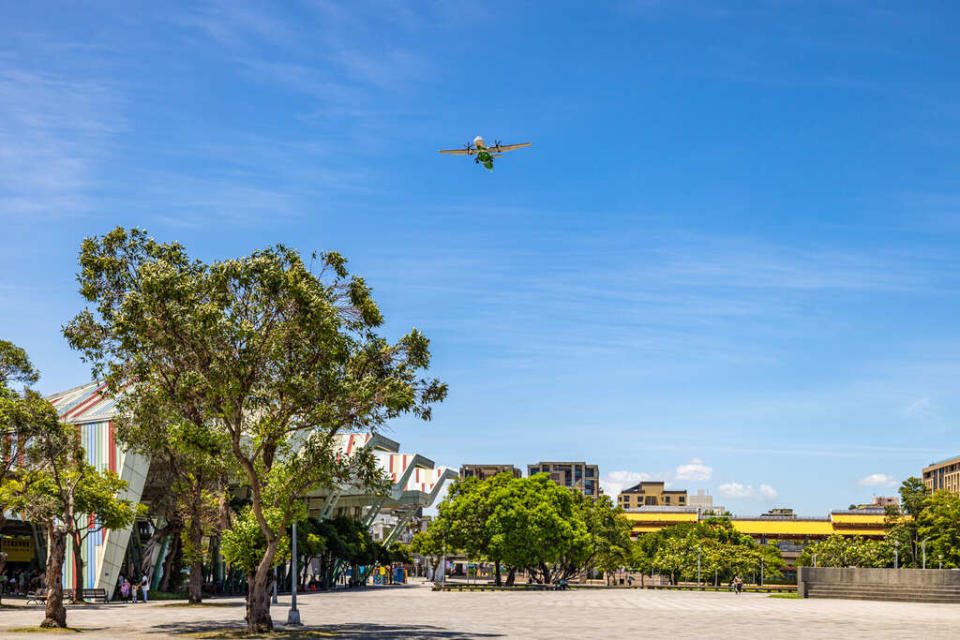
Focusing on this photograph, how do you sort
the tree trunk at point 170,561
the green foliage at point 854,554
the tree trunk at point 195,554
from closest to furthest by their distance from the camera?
1. the tree trunk at point 195,554
2. the tree trunk at point 170,561
3. the green foliage at point 854,554

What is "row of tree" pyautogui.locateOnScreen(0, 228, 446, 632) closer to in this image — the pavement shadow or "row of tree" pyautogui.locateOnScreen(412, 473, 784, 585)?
the pavement shadow

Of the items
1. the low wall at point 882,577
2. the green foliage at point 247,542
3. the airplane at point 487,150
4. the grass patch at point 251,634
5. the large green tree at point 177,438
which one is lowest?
the low wall at point 882,577

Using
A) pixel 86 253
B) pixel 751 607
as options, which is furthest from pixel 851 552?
pixel 86 253

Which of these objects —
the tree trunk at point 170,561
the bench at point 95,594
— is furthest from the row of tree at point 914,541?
the bench at point 95,594

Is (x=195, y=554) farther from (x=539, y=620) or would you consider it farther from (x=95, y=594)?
(x=539, y=620)

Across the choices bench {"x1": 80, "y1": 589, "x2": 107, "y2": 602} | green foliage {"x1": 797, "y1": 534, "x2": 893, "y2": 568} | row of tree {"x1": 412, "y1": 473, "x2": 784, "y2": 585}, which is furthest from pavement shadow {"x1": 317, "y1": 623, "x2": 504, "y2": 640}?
green foliage {"x1": 797, "y1": 534, "x2": 893, "y2": 568}

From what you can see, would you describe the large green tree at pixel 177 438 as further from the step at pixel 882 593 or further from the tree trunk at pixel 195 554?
the step at pixel 882 593
